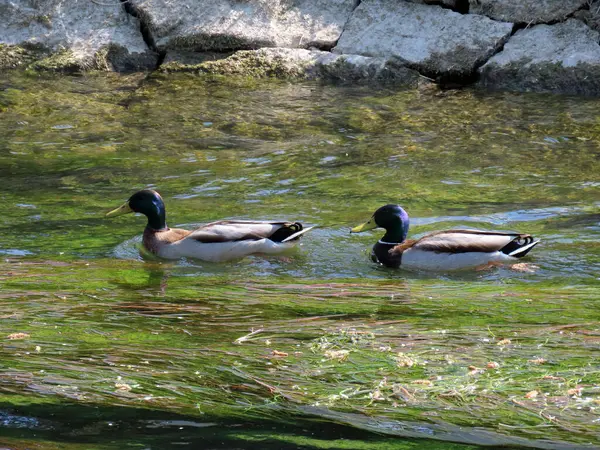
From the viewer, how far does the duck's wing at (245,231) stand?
27.9ft

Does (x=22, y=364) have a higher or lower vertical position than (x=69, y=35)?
lower

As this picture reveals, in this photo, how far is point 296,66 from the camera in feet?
47.0

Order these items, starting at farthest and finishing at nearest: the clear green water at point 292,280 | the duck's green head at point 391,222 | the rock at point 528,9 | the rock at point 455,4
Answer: the rock at point 455,4 < the rock at point 528,9 < the duck's green head at point 391,222 < the clear green water at point 292,280

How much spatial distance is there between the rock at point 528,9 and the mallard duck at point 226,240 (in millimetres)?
6527

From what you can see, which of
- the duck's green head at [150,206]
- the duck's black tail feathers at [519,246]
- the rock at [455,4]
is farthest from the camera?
the rock at [455,4]

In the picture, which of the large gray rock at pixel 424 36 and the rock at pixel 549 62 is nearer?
the rock at pixel 549 62

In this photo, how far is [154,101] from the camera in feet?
44.0

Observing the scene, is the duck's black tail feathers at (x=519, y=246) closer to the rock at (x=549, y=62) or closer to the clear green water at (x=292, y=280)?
the clear green water at (x=292, y=280)

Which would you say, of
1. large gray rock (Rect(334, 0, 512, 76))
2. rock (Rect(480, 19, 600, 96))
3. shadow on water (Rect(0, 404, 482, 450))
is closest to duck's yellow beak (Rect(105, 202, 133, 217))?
shadow on water (Rect(0, 404, 482, 450))

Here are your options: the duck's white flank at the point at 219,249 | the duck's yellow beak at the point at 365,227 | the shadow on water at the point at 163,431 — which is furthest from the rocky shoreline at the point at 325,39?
the shadow on water at the point at 163,431

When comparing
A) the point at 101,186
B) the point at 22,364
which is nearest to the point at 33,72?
the point at 101,186

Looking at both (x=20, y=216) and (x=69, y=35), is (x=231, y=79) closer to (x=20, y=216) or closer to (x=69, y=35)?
(x=69, y=35)

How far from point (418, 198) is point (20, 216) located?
3656 millimetres

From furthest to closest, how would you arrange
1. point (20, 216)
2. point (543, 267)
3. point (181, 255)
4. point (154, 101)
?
point (154, 101)
point (20, 216)
point (181, 255)
point (543, 267)
